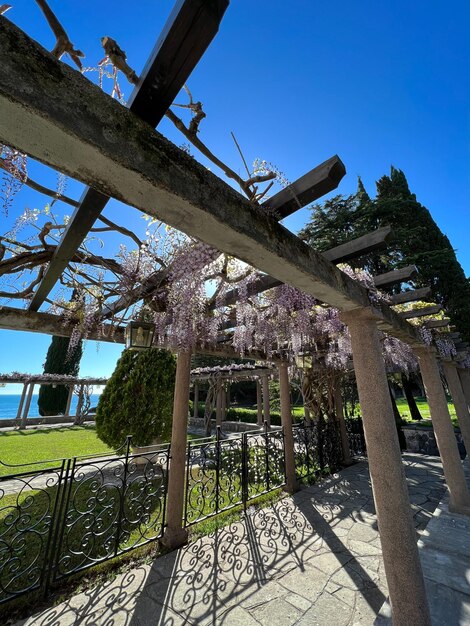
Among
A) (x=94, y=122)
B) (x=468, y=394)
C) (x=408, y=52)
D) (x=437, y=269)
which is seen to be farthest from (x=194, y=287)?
(x=437, y=269)

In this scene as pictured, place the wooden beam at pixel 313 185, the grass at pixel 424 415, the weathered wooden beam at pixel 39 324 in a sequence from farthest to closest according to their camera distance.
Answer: the grass at pixel 424 415 < the weathered wooden beam at pixel 39 324 < the wooden beam at pixel 313 185

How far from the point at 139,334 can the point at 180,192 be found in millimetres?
1957

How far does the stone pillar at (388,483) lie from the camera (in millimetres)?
1836

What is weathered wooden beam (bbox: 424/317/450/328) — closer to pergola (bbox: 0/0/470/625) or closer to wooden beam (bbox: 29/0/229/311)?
pergola (bbox: 0/0/470/625)

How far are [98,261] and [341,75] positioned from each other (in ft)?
12.2

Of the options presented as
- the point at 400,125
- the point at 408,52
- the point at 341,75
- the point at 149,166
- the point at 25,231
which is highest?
the point at 408,52

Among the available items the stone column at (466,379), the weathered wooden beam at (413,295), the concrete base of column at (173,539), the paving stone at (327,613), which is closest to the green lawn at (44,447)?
the concrete base of column at (173,539)

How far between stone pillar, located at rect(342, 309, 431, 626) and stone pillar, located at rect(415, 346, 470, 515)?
2.52 m

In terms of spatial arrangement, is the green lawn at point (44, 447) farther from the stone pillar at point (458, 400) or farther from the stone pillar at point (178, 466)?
the stone pillar at point (458, 400)

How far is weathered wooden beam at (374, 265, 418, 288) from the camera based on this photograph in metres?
2.43

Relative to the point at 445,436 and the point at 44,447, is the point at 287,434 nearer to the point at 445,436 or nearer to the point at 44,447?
the point at 445,436

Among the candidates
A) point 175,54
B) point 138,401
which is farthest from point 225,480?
point 175,54

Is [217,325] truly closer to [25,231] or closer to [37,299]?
[37,299]

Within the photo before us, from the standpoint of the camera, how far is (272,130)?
225 cm
